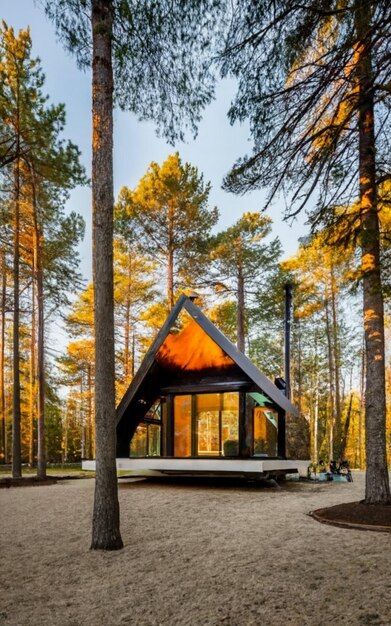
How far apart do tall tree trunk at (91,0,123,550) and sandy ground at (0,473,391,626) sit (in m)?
0.45

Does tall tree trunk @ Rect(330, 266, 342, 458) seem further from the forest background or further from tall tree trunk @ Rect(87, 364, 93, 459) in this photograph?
tall tree trunk @ Rect(87, 364, 93, 459)

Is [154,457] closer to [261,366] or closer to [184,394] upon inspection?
[184,394]

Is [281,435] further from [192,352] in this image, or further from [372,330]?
[372,330]

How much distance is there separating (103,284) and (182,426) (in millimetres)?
7963

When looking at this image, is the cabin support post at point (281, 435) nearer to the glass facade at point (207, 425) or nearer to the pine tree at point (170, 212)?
the glass facade at point (207, 425)

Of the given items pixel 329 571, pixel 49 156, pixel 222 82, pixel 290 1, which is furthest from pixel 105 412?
pixel 49 156

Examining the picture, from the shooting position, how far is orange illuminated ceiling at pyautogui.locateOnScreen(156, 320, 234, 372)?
12.0 meters

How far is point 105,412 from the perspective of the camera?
523cm

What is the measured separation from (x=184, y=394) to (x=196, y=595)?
29.5 ft

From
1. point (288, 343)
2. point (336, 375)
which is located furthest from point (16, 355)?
point (336, 375)

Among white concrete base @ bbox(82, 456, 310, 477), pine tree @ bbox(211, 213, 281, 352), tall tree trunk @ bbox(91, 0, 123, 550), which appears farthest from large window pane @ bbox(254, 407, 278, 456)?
pine tree @ bbox(211, 213, 281, 352)

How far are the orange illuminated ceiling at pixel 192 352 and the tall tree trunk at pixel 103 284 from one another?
21.1 ft

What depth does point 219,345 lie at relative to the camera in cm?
1101

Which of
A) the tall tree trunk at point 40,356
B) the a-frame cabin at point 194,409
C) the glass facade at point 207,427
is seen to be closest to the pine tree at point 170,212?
the tall tree trunk at point 40,356
